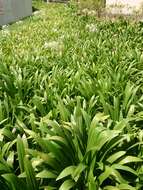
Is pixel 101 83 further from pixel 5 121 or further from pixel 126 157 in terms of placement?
pixel 126 157

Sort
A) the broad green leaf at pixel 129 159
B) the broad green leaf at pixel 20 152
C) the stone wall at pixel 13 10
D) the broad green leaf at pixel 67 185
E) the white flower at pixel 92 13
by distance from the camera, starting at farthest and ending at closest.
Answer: the stone wall at pixel 13 10 < the white flower at pixel 92 13 < the broad green leaf at pixel 129 159 < the broad green leaf at pixel 20 152 < the broad green leaf at pixel 67 185

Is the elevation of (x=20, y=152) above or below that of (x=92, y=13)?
above

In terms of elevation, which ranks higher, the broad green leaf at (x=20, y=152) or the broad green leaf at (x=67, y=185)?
the broad green leaf at (x=20, y=152)

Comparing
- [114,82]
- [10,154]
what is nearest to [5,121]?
[10,154]

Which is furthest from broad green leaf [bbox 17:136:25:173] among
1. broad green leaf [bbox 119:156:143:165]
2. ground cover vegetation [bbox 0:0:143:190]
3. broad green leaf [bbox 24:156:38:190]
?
broad green leaf [bbox 119:156:143:165]

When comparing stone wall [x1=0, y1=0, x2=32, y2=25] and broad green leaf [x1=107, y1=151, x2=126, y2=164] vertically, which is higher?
broad green leaf [x1=107, y1=151, x2=126, y2=164]

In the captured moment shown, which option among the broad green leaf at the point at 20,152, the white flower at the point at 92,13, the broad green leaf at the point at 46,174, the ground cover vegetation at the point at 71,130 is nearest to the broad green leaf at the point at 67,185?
the ground cover vegetation at the point at 71,130

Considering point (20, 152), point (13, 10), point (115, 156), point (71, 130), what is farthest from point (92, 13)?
point (20, 152)

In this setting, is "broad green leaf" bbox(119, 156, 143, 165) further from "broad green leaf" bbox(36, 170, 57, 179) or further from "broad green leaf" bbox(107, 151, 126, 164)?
"broad green leaf" bbox(36, 170, 57, 179)

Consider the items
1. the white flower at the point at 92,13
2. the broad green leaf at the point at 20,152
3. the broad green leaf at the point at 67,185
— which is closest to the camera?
the broad green leaf at the point at 67,185

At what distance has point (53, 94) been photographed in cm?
646

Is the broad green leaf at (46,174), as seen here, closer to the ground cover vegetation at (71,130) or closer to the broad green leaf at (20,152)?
the ground cover vegetation at (71,130)

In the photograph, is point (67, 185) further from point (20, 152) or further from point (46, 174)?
point (20, 152)

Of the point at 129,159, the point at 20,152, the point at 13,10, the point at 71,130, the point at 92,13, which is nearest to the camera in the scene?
the point at 20,152
